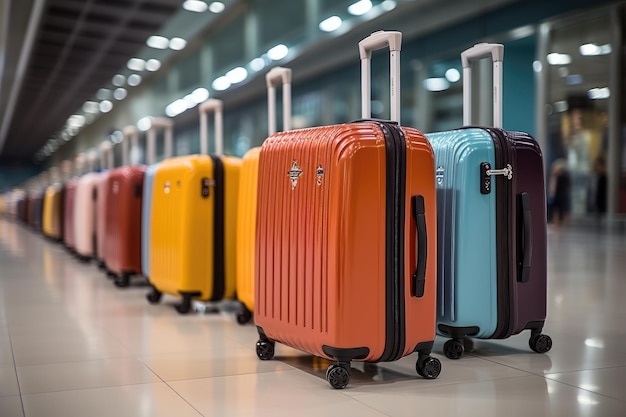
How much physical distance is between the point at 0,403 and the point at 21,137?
4192 cm

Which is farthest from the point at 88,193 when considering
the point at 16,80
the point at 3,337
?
the point at 16,80

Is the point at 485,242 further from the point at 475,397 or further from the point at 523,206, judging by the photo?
the point at 475,397

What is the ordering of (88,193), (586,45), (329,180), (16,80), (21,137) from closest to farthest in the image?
1. (329,180)
2. (88,193)
3. (586,45)
4. (16,80)
5. (21,137)

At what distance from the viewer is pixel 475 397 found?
2404 millimetres

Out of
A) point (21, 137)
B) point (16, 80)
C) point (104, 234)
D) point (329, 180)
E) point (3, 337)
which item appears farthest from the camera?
point (21, 137)

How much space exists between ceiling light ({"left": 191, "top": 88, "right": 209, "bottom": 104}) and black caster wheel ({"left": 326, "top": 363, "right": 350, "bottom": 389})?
18637 mm

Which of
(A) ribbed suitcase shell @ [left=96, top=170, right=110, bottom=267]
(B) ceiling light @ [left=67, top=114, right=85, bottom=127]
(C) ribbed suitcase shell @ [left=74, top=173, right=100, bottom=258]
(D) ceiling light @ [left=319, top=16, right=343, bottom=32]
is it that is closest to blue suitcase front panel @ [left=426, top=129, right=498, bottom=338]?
(A) ribbed suitcase shell @ [left=96, top=170, right=110, bottom=267]

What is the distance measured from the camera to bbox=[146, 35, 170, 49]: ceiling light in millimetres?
18844

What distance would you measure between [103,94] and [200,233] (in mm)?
22874

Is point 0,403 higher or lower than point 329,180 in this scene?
lower

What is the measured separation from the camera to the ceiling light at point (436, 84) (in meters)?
16.2

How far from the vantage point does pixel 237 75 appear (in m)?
18.8

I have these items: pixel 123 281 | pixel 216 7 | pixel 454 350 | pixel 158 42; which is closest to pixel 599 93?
pixel 216 7

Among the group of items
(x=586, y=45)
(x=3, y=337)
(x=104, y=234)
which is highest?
(x=586, y=45)
